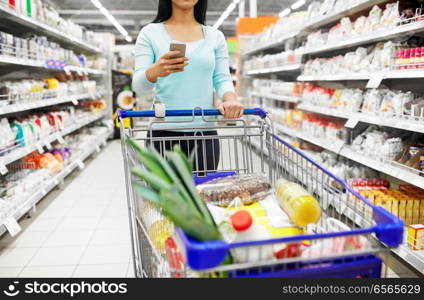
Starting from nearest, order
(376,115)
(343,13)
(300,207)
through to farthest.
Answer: (300,207)
(376,115)
(343,13)

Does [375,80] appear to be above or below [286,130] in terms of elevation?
above

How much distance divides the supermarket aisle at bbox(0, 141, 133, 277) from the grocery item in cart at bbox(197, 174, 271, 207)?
141 cm

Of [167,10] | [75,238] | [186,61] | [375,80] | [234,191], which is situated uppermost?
[167,10]

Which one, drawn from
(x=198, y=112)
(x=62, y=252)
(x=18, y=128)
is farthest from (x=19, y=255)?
(x=198, y=112)

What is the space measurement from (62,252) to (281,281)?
238 cm

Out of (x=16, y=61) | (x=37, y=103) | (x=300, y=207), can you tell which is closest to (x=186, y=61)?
(x=300, y=207)

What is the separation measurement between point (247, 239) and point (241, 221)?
0.05m

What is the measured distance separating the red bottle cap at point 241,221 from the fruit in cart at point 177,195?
0.16ft

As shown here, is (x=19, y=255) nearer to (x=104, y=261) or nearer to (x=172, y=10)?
(x=104, y=261)

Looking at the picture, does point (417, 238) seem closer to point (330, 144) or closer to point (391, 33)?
point (391, 33)

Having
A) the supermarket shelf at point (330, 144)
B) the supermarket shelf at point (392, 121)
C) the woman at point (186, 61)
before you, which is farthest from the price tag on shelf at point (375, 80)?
the woman at point (186, 61)

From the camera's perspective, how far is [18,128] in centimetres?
368

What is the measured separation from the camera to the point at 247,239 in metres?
0.90

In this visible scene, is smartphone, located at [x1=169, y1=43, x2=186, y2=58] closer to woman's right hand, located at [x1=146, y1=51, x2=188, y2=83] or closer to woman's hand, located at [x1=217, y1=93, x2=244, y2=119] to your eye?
woman's right hand, located at [x1=146, y1=51, x2=188, y2=83]
